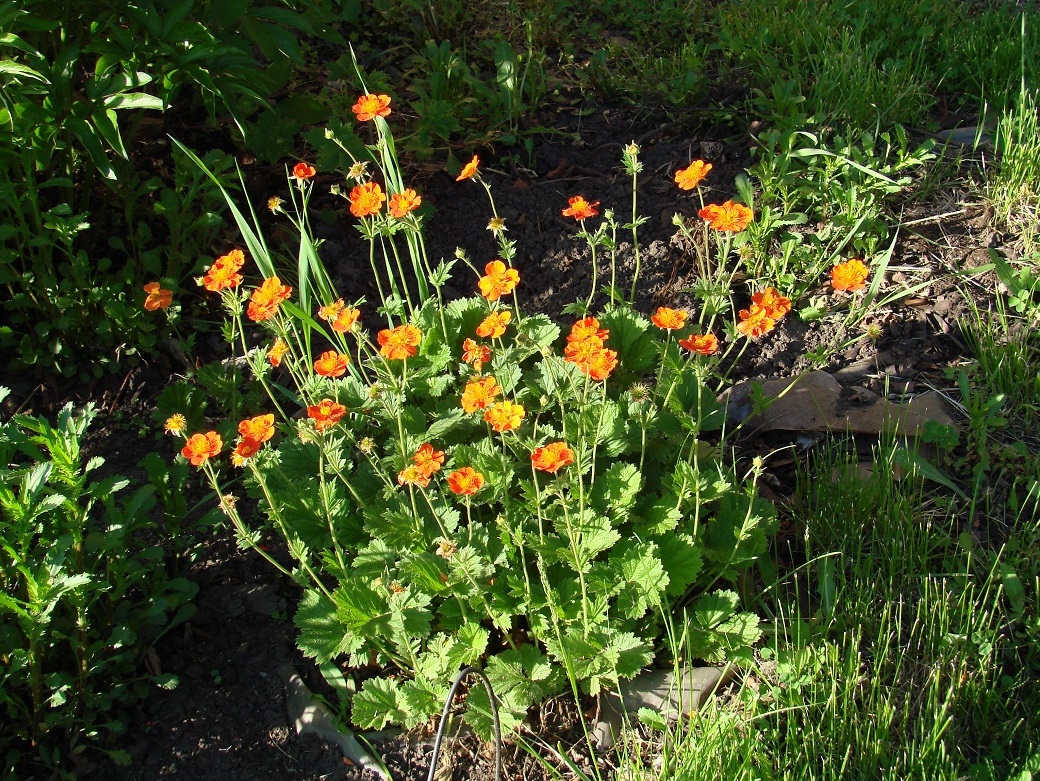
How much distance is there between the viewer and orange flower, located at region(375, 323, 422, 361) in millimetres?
1972

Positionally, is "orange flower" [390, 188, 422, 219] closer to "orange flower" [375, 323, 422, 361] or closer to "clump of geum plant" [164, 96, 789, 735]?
"clump of geum plant" [164, 96, 789, 735]

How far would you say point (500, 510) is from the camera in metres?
2.16

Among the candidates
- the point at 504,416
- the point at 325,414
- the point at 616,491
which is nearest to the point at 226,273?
the point at 325,414

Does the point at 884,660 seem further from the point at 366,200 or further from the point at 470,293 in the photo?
the point at 470,293

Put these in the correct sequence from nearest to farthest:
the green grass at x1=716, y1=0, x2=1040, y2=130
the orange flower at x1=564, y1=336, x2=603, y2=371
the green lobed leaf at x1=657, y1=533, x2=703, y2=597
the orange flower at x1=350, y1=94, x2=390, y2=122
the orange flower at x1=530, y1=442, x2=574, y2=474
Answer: the orange flower at x1=530, y1=442, x2=574, y2=474, the orange flower at x1=564, y1=336, x2=603, y2=371, the green lobed leaf at x1=657, y1=533, x2=703, y2=597, the orange flower at x1=350, y1=94, x2=390, y2=122, the green grass at x1=716, y1=0, x2=1040, y2=130

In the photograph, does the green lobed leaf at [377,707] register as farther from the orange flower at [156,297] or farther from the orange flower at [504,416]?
the orange flower at [156,297]

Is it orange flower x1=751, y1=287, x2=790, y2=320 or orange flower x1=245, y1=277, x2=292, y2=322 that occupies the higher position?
→ orange flower x1=245, y1=277, x2=292, y2=322

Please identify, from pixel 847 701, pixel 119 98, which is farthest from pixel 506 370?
pixel 119 98

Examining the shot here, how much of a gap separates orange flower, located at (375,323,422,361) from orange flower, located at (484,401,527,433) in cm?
24

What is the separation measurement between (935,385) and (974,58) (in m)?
1.67

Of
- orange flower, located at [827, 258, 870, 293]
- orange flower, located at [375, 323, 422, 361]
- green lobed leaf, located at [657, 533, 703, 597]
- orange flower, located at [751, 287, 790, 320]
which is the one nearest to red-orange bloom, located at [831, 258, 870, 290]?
orange flower, located at [827, 258, 870, 293]

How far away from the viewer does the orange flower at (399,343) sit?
1972 mm

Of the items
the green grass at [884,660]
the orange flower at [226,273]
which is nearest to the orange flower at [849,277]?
the green grass at [884,660]

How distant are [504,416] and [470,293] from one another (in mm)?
1341
